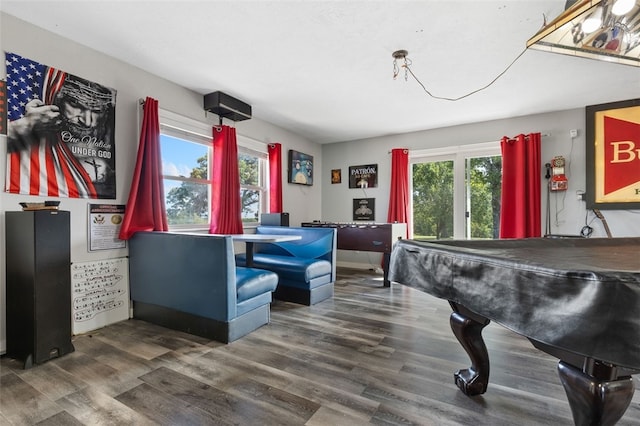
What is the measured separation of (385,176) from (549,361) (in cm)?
386

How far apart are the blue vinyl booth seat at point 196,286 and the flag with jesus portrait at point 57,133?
70 centimetres

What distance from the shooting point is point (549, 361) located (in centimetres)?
199

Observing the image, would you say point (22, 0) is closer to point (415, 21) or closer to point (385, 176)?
point (415, 21)

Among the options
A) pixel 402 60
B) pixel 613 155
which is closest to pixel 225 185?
pixel 402 60

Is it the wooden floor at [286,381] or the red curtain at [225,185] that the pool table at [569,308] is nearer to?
the wooden floor at [286,381]

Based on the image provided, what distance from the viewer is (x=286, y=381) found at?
5.68ft

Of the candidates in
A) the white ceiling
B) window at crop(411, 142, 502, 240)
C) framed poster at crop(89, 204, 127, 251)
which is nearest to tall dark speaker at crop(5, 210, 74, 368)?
framed poster at crop(89, 204, 127, 251)

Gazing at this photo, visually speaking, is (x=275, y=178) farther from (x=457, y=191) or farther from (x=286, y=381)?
(x=286, y=381)

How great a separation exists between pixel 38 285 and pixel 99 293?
2.37 ft

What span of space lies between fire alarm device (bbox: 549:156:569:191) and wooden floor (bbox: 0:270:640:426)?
2680 millimetres

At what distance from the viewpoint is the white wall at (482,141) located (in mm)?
3965

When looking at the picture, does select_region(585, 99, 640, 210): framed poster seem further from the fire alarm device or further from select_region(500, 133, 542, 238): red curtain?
select_region(500, 133, 542, 238): red curtain

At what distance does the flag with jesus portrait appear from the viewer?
216 cm

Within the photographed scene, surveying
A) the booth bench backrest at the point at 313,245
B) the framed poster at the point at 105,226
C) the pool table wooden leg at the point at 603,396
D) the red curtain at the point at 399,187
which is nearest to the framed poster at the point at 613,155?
the red curtain at the point at 399,187
